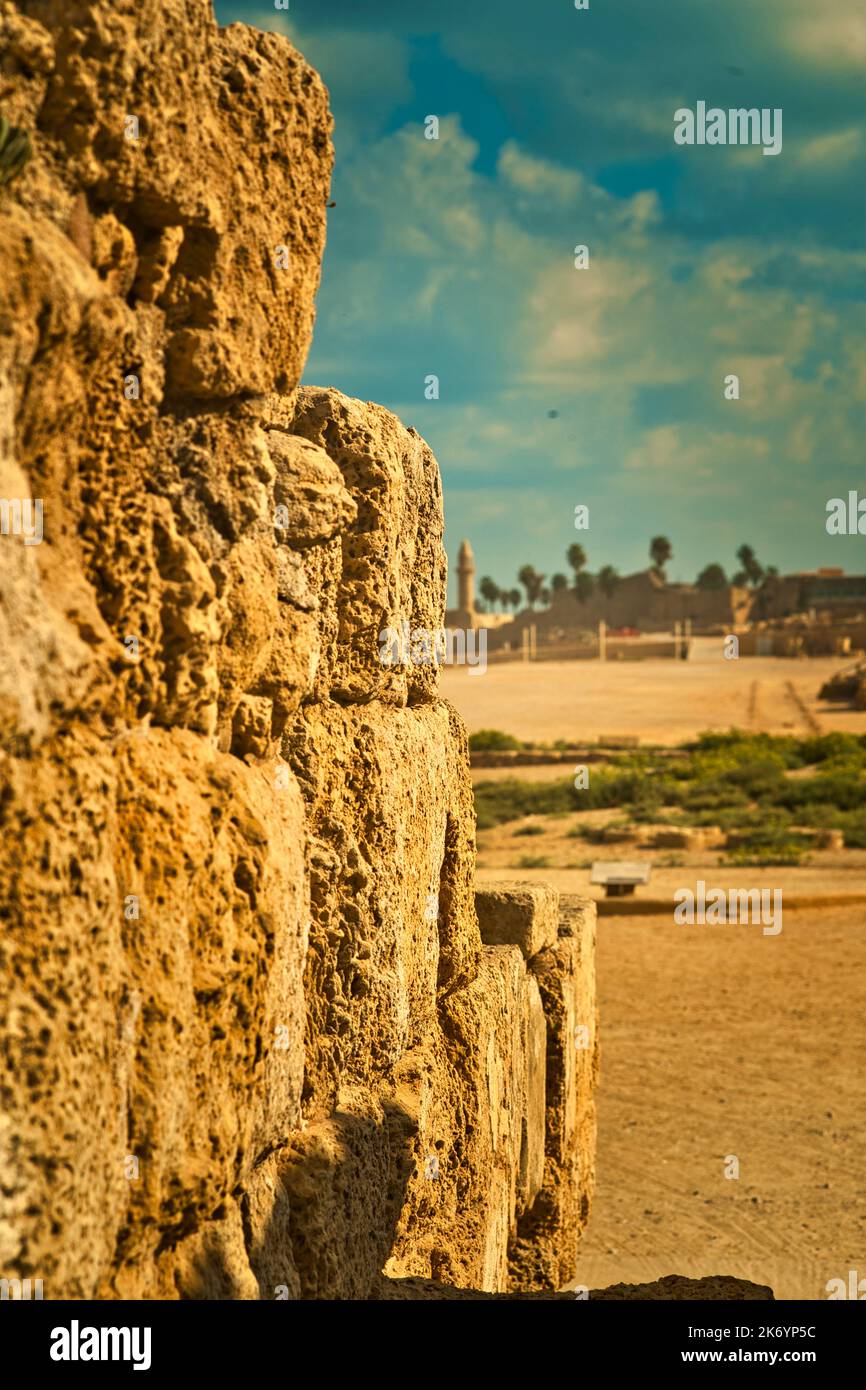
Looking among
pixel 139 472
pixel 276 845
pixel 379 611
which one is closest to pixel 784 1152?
pixel 379 611

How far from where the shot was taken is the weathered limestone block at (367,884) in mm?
3004

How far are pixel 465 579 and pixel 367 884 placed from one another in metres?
77.1

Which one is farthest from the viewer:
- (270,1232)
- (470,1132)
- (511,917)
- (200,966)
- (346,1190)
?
(511,917)

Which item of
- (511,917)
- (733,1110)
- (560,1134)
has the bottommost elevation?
(733,1110)

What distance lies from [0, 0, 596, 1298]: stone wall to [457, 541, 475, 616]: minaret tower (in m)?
71.9

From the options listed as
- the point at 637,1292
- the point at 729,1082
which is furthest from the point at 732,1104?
the point at 637,1292

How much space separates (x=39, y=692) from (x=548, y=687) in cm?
5102

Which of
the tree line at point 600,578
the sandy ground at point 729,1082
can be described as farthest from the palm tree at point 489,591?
the sandy ground at point 729,1082

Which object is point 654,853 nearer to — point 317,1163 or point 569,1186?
point 569,1186

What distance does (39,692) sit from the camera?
167 centimetres

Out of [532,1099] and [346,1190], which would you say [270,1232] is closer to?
[346,1190]

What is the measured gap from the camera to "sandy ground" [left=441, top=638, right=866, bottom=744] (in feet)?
121

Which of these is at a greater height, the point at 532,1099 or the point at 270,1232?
the point at 270,1232

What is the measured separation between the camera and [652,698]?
147 feet
